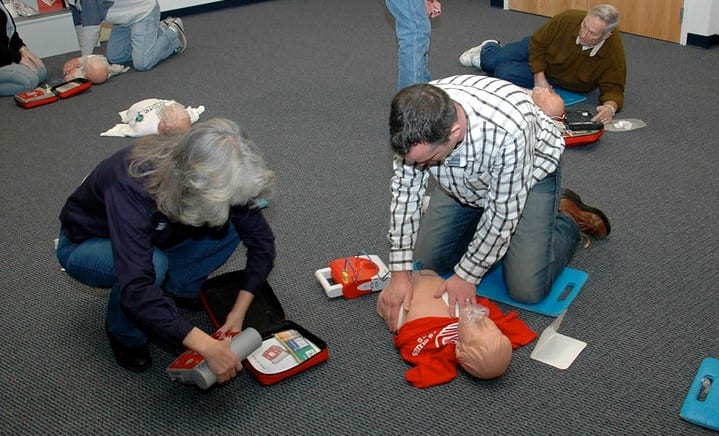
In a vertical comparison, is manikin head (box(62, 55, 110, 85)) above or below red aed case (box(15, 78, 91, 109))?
above

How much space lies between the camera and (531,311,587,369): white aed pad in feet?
5.82

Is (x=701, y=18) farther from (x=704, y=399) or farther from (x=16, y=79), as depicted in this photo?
(x=16, y=79)

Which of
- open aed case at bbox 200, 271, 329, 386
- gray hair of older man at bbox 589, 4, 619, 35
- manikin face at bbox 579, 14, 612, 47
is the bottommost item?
open aed case at bbox 200, 271, 329, 386

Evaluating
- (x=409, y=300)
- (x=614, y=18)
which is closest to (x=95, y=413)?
(x=409, y=300)

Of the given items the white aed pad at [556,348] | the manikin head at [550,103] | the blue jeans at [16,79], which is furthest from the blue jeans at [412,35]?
the blue jeans at [16,79]

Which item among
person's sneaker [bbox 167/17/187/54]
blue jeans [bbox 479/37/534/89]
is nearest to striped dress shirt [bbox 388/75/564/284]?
blue jeans [bbox 479/37/534/89]

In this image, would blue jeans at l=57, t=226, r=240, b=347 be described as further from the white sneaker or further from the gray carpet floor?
the white sneaker

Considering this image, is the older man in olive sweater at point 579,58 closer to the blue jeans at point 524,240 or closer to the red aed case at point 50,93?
the blue jeans at point 524,240

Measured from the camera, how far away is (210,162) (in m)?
1.42

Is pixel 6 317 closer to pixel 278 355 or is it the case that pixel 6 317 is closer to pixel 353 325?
pixel 278 355

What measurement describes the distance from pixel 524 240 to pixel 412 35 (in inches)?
55.2

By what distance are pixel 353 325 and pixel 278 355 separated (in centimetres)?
25

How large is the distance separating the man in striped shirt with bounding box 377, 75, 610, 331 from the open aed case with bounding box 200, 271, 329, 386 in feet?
0.79

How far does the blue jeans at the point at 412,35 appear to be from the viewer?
118 inches
